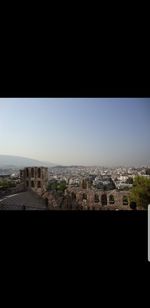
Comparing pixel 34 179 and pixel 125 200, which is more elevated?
pixel 34 179

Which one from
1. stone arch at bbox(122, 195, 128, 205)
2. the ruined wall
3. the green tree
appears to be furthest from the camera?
the ruined wall

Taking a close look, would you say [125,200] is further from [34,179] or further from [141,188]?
[34,179]

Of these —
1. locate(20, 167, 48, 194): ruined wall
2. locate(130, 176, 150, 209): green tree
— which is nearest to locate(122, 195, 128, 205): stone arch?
locate(130, 176, 150, 209): green tree

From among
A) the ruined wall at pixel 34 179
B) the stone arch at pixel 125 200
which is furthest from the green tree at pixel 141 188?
the ruined wall at pixel 34 179

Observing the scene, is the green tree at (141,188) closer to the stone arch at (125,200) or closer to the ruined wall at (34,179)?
the stone arch at (125,200)

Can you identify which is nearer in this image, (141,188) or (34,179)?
(141,188)

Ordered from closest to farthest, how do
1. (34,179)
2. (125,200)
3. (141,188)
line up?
1. (125,200)
2. (141,188)
3. (34,179)

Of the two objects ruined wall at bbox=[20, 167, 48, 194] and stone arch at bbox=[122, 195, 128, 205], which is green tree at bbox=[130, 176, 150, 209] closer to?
stone arch at bbox=[122, 195, 128, 205]

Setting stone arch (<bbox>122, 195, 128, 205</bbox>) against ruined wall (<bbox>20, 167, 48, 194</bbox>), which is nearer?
stone arch (<bbox>122, 195, 128, 205</bbox>)

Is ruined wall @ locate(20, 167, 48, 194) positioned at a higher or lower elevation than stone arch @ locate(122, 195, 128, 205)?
higher

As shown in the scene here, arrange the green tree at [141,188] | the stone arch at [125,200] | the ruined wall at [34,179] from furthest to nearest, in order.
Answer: the ruined wall at [34,179], the green tree at [141,188], the stone arch at [125,200]

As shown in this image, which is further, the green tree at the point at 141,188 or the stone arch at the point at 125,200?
the green tree at the point at 141,188

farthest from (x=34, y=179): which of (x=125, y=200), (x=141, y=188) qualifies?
(x=141, y=188)
